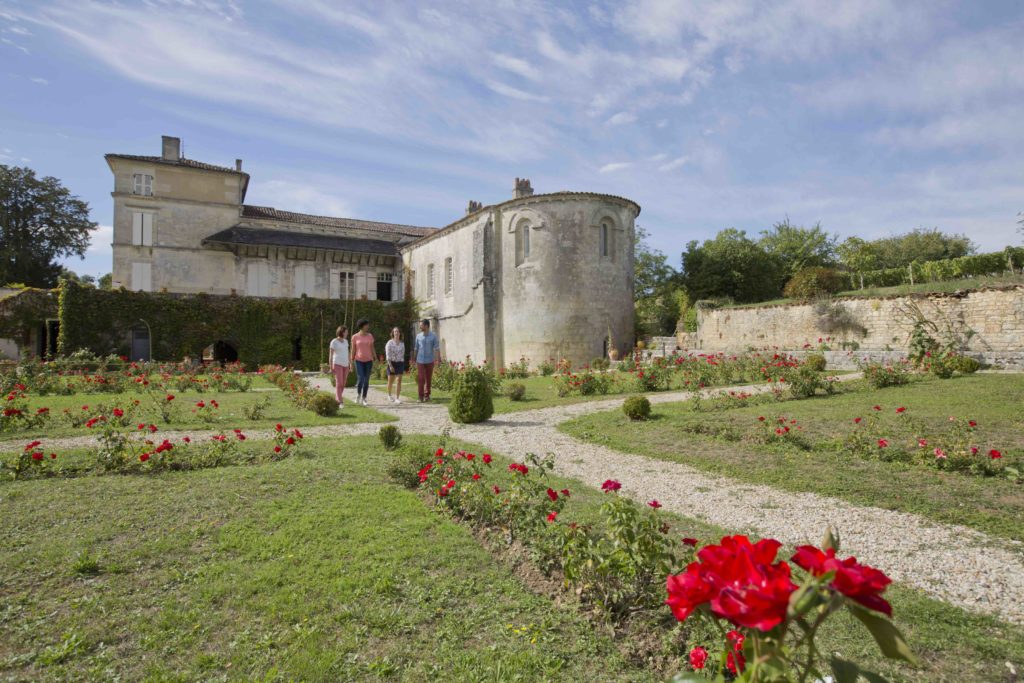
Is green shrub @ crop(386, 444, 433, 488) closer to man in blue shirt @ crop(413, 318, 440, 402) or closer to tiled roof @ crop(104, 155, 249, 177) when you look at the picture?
man in blue shirt @ crop(413, 318, 440, 402)

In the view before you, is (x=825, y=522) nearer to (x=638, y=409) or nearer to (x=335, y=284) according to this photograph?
(x=638, y=409)

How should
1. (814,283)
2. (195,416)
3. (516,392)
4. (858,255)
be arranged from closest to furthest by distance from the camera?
(195,416) < (516,392) < (814,283) < (858,255)

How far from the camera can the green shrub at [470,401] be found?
9461mm

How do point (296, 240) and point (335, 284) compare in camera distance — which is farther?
point (335, 284)

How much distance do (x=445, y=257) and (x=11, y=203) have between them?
31.4m

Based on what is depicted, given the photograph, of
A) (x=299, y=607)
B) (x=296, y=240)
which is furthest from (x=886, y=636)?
(x=296, y=240)

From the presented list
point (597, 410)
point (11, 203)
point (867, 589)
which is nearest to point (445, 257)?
point (597, 410)

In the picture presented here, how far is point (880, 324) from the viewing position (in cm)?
1742

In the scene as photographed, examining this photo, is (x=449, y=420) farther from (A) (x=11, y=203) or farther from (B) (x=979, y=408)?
(A) (x=11, y=203)

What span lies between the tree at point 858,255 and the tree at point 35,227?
5061cm

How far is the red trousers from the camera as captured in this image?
40.6 feet

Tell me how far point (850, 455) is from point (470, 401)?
5518 mm

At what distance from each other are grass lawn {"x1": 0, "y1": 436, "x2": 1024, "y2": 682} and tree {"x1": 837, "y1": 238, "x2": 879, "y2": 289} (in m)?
32.5

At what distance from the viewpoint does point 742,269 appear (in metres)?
27.4
